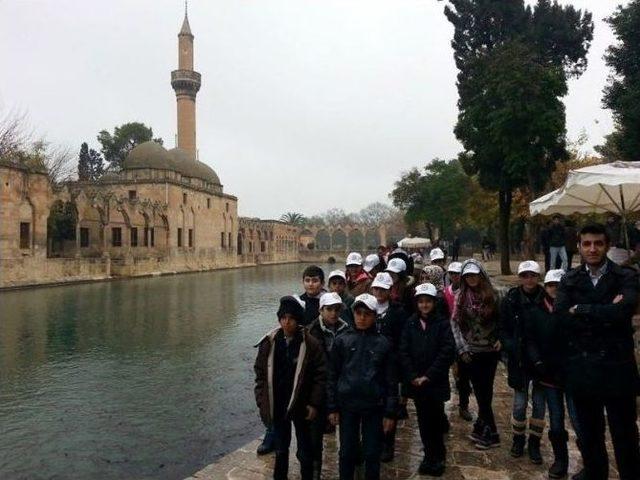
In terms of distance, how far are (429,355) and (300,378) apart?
1.09 metres

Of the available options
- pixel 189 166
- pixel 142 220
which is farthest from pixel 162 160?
pixel 142 220

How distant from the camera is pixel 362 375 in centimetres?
350

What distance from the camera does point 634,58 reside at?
45.4ft

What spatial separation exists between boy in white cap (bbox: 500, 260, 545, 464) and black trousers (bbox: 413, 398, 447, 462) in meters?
0.70

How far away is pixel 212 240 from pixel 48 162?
14.8 meters

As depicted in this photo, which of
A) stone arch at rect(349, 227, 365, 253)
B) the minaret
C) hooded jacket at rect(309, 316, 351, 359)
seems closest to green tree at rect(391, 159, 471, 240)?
the minaret

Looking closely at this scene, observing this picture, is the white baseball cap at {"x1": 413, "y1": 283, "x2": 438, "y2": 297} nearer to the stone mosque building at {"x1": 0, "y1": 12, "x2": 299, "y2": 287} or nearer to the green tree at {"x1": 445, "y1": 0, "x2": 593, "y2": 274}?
the green tree at {"x1": 445, "y1": 0, "x2": 593, "y2": 274}

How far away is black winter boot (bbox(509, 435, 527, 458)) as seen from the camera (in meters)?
4.24

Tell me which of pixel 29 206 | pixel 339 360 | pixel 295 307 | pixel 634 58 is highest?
pixel 634 58

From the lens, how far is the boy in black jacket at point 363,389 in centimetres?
349

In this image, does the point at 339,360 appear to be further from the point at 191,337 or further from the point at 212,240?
the point at 212,240

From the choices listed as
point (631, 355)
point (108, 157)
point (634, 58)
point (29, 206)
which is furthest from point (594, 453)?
point (108, 157)

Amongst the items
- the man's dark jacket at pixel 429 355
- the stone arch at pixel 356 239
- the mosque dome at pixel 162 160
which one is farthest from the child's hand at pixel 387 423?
the stone arch at pixel 356 239

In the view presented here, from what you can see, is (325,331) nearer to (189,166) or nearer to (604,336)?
(604,336)
